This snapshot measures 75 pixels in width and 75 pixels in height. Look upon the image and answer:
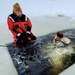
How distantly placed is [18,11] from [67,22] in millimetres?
1059

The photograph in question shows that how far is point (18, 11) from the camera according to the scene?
112 inches

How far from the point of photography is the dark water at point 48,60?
7.71 ft

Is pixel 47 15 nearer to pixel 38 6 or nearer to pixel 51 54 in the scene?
pixel 38 6

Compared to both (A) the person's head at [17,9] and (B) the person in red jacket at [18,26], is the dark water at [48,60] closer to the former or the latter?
(B) the person in red jacket at [18,26]

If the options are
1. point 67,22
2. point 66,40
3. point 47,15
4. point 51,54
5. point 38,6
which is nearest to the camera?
point 51,54

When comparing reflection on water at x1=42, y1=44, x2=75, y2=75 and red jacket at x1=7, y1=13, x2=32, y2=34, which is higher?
red jacket at x1=7, y1=13, x2=32, y2=34

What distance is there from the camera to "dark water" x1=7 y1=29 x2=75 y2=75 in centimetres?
235

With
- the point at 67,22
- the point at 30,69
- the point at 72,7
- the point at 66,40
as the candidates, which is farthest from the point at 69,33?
the point at 72,7

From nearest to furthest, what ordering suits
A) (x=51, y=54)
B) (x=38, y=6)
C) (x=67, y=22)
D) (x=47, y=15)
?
(x=51, y=54)
(x=67, y=22)
(x=47, y=15)
(x=38, y=6)

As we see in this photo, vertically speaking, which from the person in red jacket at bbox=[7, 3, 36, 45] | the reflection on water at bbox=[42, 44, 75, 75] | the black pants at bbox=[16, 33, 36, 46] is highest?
the person in red jacket at bbox=[7, 3, 36, 45]

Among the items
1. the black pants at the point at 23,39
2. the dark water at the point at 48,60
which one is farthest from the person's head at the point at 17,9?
the dark water at the point at 48,60

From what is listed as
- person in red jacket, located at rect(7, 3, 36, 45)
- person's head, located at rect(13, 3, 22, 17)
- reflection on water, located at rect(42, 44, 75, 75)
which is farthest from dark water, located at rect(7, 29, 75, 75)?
person's head, located at rect(13, 3, 22, 17)

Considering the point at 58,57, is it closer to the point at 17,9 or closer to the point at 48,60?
the point at 48,60

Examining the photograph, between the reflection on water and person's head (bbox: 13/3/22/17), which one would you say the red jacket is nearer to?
person's head (bbox: 13/3/22/17)
